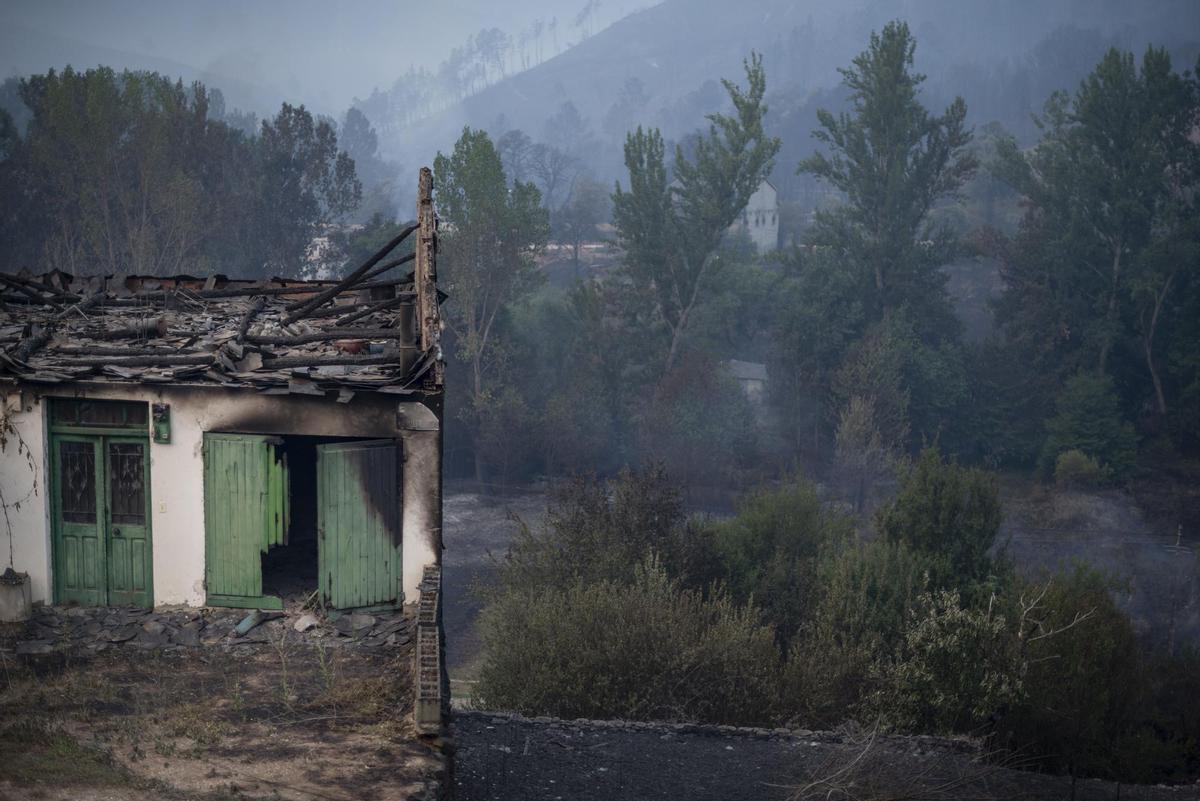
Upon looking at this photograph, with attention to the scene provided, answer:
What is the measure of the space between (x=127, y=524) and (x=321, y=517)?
240 centimetres

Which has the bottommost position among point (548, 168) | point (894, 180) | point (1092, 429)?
point (1092, 429)

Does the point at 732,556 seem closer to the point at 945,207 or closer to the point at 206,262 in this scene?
the point at 206,262

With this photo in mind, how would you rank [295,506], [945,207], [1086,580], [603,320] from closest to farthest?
[295,506] → [1086,580] → [603,320] → [945,207]

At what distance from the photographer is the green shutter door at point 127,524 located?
12.6 meters

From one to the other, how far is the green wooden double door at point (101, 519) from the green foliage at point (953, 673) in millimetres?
11690

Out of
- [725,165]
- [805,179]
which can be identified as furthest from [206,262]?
[805,179]

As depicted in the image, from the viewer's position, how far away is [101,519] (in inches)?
501

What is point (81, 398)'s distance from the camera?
1244cm

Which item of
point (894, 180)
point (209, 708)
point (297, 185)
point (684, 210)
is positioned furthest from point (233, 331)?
point (297, 185)

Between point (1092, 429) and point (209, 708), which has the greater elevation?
point (1092, 429)

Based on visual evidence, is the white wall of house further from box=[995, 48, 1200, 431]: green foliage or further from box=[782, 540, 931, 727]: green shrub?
box=[995, 48, 1200, 431]: green foliage

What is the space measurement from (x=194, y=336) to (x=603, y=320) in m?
37.6

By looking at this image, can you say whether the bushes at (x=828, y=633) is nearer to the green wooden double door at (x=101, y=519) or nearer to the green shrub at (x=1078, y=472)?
the green wooden double door at (x=101, y=519)

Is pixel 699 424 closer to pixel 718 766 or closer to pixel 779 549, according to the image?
pixel 779 549
